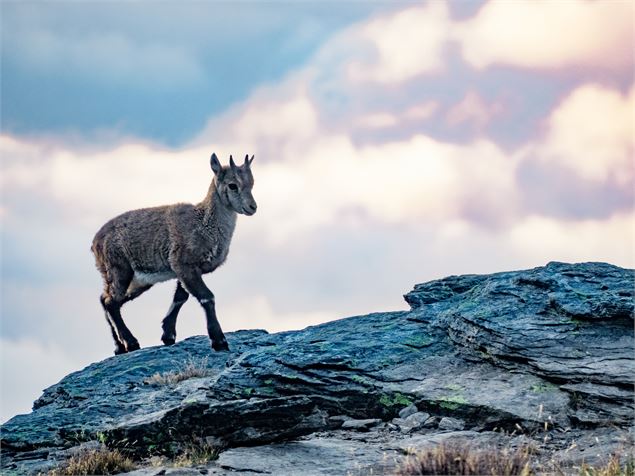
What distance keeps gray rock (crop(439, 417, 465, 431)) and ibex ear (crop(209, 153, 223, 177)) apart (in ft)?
33.4

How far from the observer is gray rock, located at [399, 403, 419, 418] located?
14242 mm

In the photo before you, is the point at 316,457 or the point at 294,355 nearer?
→ the point at 316,457

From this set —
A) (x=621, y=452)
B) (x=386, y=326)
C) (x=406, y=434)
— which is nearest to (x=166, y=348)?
(x=386, y=326)

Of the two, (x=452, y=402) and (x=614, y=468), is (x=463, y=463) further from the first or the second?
(x=452, y=402)

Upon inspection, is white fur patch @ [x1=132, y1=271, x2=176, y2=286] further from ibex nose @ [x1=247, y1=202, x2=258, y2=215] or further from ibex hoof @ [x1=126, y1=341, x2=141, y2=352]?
ibex nose @ [x1=247, y1=202, x2=258, y2=215]

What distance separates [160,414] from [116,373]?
5.42m

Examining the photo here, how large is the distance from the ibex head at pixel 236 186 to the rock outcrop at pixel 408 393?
194 inches

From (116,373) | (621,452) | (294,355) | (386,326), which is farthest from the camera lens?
(116,373)

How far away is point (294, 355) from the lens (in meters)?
15.8

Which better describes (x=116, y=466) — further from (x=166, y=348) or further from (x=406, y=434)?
(x=166, y=348)

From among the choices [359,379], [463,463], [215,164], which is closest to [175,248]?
[215,164]

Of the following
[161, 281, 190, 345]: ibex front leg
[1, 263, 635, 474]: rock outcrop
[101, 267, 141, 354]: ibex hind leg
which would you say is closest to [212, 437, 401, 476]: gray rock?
[1, 263, 635, 474]: rock outcrop

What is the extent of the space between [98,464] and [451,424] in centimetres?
534

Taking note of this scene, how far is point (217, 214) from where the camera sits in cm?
2177
